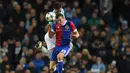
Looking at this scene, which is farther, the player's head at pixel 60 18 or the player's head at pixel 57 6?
the player's head at pixel 60 18

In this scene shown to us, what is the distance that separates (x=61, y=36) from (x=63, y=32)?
0.48 feet

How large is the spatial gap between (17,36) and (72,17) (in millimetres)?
2692

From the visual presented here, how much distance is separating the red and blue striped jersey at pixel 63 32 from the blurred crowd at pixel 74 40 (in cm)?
463

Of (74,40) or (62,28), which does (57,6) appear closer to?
(62,28)

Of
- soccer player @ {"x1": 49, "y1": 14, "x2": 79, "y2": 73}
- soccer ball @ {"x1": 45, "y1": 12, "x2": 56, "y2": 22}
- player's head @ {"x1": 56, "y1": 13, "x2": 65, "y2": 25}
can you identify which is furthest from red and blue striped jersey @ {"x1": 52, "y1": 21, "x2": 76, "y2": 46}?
soccer ball @ {"x1": 45, "y1": 12, "x2": 56, "y2": 22}

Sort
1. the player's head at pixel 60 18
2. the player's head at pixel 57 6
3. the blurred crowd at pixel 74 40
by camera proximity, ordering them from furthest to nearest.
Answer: the blurred crowd at pixel 74 40 → the player's head at pixel 60 18 → the player's head at pixel 57 6

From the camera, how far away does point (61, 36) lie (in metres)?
18.9

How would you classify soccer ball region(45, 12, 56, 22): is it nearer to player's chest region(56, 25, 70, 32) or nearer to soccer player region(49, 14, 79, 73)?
soccer player region(49, 14, 79, 73)

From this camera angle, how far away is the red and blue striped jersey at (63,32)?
18734 millimetres

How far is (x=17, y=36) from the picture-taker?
25578 millimetres

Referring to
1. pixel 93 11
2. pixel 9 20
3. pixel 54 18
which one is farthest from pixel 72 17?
pixel 54 18

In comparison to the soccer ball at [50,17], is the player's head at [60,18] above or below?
above

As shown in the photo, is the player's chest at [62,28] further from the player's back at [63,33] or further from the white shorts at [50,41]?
the white shorts at [50,41]

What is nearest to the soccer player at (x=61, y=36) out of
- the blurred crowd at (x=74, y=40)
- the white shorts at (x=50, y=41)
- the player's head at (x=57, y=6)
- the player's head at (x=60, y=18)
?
the player's head at (x=60, y=18)
